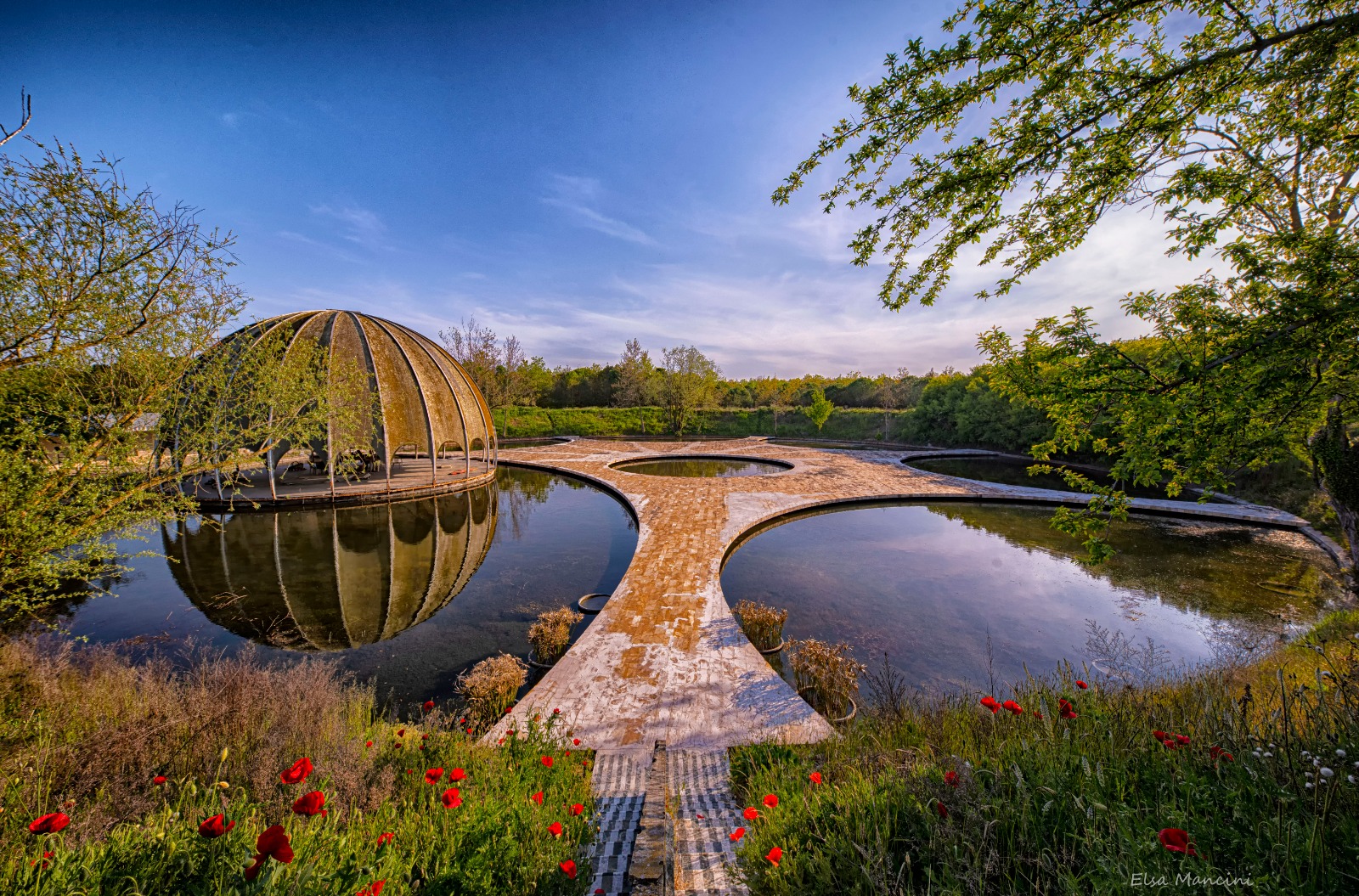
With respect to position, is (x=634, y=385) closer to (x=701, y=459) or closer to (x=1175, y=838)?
(x=701, y=459)

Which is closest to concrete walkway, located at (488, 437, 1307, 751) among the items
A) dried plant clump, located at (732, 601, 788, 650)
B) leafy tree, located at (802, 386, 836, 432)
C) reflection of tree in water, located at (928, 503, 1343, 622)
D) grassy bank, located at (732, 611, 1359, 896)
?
dried plant clump, located at (732, 601, 788, 650)

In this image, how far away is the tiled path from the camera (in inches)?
108

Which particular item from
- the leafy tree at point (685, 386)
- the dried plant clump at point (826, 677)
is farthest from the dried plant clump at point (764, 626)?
the leafy tree at point (685, 386)

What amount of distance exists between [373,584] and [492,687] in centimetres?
497

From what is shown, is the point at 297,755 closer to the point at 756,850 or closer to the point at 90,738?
the point at 90,738

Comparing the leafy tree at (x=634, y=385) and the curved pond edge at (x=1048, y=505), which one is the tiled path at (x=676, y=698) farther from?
the leafy tree at (x=634, y=385)

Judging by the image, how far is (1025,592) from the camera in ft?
27.6

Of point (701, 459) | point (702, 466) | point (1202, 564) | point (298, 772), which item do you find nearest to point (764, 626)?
point (298, 772)

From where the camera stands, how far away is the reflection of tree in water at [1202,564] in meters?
7.85

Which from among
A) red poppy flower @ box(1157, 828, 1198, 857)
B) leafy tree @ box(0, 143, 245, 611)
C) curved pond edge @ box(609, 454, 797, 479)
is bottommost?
curved pond edge @ box(609, 454, 797, 479)

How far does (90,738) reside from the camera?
3119 mm

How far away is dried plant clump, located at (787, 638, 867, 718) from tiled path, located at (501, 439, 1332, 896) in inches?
18.7

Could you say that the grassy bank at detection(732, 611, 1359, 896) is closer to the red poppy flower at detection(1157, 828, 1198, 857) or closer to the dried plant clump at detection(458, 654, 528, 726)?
the red poppy flower at detection(1157, 828, 1198, 857)

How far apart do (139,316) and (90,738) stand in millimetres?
3816
